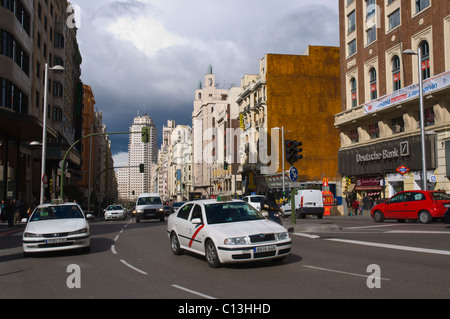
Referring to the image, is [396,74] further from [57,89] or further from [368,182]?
[57,89]

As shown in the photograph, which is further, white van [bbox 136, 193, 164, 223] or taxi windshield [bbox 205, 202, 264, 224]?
white van [bbox 136, 193, 164, 223]

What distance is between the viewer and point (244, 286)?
739cm

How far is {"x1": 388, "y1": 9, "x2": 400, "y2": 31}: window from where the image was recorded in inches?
1382

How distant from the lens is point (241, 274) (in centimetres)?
858

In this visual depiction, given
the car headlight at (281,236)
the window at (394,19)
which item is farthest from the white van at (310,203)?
the car headlight at (281,236)

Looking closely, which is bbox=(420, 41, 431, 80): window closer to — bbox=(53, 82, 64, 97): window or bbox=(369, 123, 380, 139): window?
bbox=(369, 123, 380, 139): window

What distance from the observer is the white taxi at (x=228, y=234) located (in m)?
8.88

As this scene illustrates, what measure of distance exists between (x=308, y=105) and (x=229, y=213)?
52.0 meters

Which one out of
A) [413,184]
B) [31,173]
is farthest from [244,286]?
[31,173]

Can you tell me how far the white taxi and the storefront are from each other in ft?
79.8

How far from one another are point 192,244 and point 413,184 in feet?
88.8

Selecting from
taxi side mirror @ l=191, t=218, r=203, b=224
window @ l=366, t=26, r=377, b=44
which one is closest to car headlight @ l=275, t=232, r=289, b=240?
taxi side mirror @ l=191, t=218, r=203, b=224

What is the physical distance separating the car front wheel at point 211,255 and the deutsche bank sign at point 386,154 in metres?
27.4

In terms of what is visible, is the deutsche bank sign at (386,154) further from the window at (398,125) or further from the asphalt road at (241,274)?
the asphalt road at (241,274)
